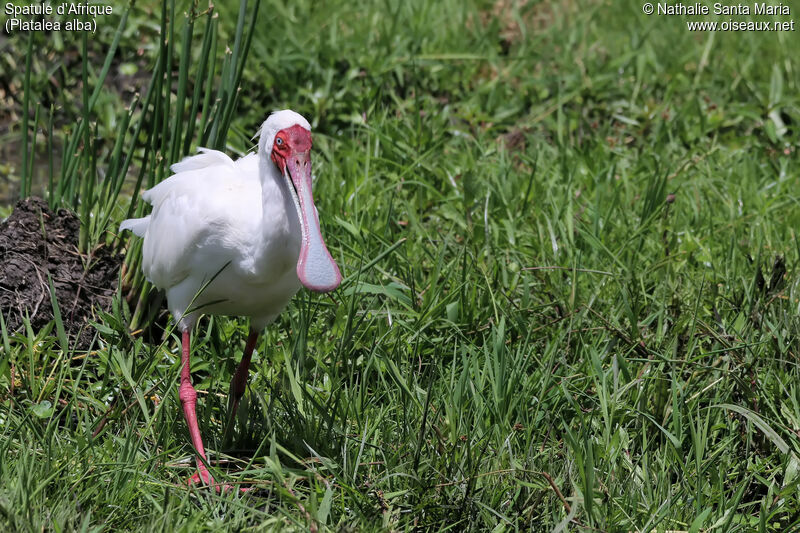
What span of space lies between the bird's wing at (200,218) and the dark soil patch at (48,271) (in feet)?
1.23

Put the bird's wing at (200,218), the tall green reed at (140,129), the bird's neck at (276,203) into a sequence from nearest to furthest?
the bird's neck at (276,203) → the bird's wing at (200,218) → the tall green reed at (140,129)

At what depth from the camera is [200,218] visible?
3123 mm

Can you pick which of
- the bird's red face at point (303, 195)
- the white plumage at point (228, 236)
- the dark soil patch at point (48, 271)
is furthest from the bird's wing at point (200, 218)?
the dark soil patch at point (48, 271)

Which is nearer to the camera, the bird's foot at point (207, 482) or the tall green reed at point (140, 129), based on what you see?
the bird's foot at point (207, 482)

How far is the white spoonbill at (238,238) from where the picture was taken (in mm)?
2881

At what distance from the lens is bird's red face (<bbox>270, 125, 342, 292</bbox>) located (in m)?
2.79

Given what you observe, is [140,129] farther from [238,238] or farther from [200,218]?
[238,238]

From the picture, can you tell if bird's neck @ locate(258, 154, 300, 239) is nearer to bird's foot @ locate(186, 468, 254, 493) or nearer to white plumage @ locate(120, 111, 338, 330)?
white plumage @ locate(120, 111, 338, 330)

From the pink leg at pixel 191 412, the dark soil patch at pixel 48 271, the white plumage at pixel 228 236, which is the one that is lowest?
the pink leg at pixel 191 412

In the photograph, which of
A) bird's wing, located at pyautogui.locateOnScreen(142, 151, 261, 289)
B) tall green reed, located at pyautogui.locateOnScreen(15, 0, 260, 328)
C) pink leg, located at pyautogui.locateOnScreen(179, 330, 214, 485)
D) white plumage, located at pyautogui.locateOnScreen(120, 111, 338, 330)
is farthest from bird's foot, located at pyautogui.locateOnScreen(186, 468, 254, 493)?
tall green reed, located at pyautogui.locateOnScreen(15, 0, 260, 328)

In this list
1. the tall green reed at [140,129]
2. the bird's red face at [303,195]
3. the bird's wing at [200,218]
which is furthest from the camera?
the tall green reed at [140,129]

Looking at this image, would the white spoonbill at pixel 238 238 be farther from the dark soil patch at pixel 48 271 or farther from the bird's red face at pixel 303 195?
the dark soil patch at pixel 48 271

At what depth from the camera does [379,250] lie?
4.17 m

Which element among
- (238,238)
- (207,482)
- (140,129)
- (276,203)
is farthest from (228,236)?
(140,129)
